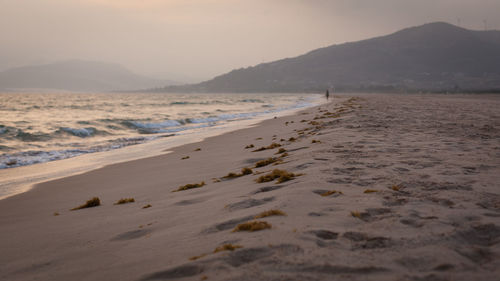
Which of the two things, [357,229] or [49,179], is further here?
[49,179]

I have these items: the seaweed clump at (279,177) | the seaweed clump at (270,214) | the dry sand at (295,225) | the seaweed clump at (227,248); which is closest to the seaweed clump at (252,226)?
the dry sand at (295,225)

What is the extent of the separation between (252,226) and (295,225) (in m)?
0.42

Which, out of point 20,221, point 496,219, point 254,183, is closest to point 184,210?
point 254,183

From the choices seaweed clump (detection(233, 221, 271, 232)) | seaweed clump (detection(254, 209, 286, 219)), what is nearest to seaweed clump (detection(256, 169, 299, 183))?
seaweed clump (detection(254, 209, 286, 219))

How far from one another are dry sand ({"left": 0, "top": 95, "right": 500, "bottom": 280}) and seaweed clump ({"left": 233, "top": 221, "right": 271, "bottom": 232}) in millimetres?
64

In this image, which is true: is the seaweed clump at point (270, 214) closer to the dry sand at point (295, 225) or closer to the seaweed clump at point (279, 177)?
the dry sand at point (295, 225)

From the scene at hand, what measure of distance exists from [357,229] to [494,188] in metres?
2.44

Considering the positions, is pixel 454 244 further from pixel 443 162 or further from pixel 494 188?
pixel 443 162

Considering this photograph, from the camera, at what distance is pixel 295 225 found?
3.25 meters

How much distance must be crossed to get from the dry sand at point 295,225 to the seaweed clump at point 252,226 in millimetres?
64

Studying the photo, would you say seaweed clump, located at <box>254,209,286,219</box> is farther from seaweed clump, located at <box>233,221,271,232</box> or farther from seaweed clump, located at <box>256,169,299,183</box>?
seaweed clump, located at <box>256,169,299,183</box>

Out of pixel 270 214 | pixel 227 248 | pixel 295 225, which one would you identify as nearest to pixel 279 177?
pixel 270 214

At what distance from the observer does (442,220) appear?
10.6 ft

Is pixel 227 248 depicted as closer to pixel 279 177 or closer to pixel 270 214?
pixel 270 214
